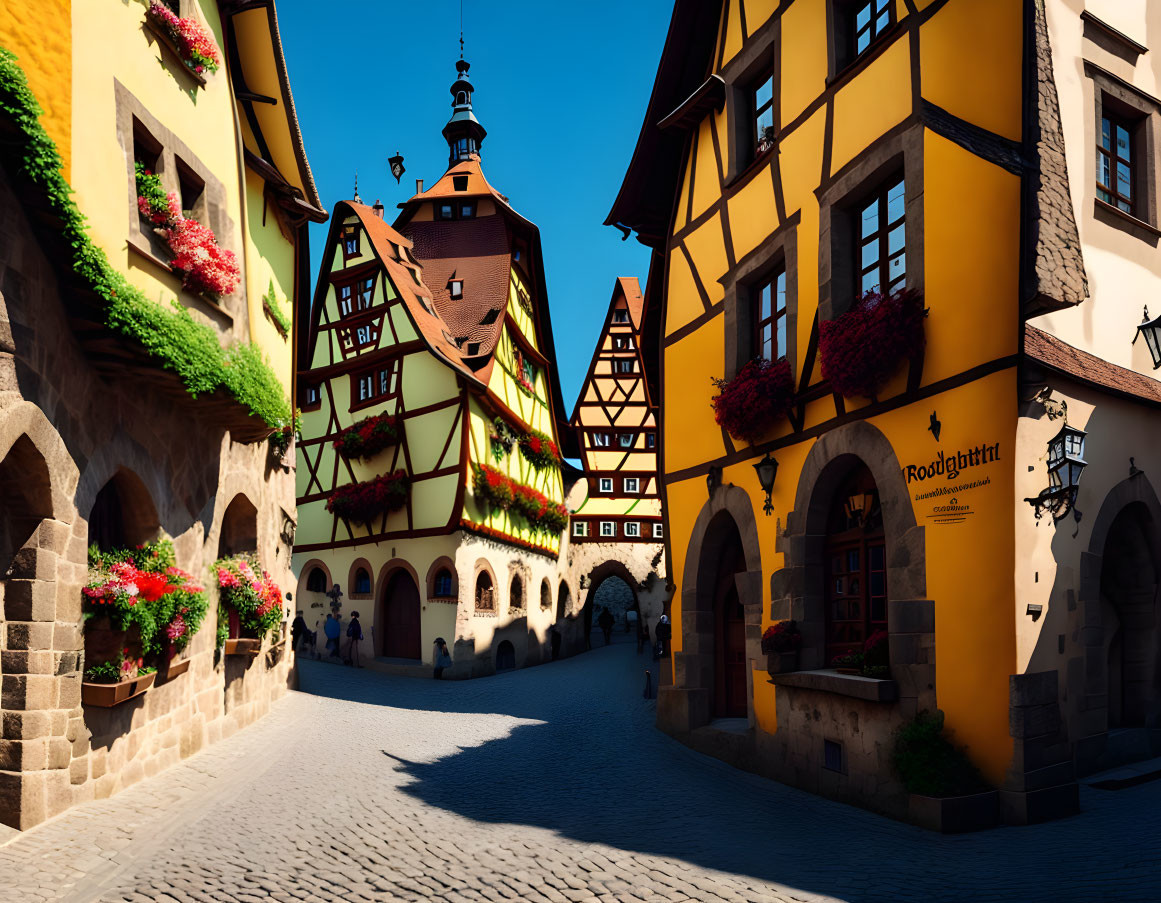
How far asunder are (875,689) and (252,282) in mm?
9534

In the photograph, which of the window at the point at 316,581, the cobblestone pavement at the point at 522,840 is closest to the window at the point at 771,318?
the cobblestone pavement at the point at 522,840

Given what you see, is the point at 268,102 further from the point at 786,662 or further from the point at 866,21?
the point at 786,662

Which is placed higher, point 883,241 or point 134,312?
point 883,241

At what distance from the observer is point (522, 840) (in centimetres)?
736

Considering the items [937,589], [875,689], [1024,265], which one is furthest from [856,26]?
[875,689]

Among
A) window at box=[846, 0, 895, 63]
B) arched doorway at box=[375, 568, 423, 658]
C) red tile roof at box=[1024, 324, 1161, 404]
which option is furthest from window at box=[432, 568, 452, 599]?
red tile roof at box=[1024, 324, 1161, 404]

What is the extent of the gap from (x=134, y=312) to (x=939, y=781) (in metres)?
Answer: 7.59

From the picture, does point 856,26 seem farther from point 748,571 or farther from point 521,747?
point 521,747

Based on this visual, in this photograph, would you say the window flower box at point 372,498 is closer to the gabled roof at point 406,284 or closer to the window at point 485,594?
Answer: the window at point 485,594

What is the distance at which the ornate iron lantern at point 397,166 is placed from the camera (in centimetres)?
3077

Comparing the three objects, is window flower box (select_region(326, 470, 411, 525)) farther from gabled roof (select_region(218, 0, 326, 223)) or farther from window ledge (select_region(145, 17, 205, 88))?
window ledge (select_region(145, 17, 205, 88))

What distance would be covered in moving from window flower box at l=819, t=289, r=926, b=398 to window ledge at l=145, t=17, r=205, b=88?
24.1ft

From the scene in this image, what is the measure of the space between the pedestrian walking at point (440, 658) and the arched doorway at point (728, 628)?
33.1ft

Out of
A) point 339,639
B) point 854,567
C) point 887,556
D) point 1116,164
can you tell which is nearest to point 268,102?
point 854,567
